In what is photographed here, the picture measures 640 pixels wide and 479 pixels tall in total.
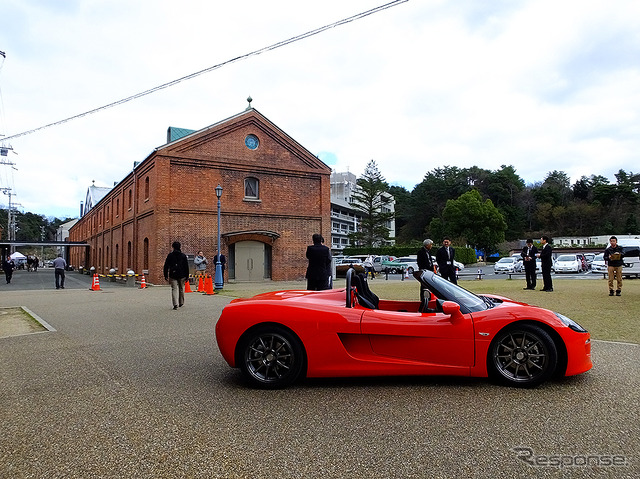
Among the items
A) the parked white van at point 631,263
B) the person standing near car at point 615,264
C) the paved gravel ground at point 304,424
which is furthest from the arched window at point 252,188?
the paved gravel ground at point 304,424

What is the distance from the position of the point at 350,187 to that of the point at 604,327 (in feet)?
275

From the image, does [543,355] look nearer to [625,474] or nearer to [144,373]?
[625,474]

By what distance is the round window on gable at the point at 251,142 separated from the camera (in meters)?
27.0

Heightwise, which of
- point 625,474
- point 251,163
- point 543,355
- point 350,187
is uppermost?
A: point 350,187

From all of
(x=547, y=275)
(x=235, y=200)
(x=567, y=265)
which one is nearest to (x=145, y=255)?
(x=235, y=200)

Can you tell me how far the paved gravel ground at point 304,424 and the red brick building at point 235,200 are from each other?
65.3 feet

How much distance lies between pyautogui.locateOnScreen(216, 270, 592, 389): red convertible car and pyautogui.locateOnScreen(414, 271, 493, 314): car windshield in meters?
0.04

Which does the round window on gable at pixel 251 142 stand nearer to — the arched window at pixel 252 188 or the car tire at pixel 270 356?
the arched window at pixel 252 188

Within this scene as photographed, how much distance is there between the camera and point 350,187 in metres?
91.0

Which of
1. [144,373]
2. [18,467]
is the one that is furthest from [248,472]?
[144,373]

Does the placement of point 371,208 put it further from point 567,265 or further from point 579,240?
point 567,265

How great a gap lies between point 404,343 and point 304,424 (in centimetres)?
131

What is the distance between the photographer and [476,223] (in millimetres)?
66312

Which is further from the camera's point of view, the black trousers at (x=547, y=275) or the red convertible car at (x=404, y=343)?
the black trousers at (x=547, y=275)
